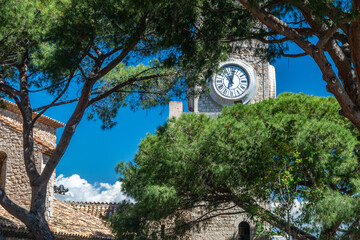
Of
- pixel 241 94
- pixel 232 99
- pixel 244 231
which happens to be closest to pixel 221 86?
pixel 232 99

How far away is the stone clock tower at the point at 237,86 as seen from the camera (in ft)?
71.1

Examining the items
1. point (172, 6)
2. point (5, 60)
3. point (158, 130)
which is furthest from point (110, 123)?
point (172, 6)

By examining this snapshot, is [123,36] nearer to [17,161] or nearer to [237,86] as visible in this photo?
[17,161]

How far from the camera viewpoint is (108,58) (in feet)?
35.4

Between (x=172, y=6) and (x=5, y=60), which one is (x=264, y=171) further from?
(x=5, y=60)

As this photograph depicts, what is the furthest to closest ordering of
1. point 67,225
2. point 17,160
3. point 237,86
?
point 237,86
point 17,160
point 67,225

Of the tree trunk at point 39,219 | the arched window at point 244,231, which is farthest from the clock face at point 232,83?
the tree trunk at point 39,219

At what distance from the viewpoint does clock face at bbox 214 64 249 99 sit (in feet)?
71.0

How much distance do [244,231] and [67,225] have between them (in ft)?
25.0

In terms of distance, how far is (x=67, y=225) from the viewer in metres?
15.9

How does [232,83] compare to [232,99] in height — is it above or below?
above

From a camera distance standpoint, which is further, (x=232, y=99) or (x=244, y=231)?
(x=232, y=99)

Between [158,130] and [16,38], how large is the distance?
4.36 meters

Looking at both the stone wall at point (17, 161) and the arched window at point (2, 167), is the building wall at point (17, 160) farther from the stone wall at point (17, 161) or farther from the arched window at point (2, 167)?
the arched window at point (2, 167)
